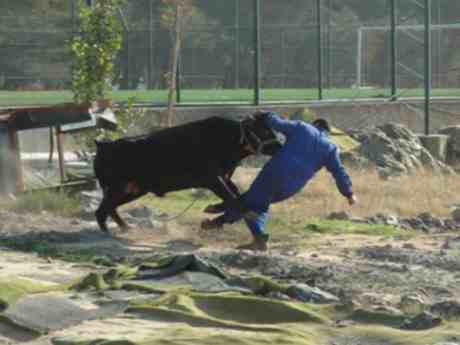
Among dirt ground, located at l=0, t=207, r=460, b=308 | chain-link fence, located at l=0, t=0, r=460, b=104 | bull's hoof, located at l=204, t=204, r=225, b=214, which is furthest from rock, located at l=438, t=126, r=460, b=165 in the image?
bull's hoof, located at l=204, t=204, r=225, b=214

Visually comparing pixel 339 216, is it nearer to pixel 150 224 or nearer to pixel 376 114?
pixel 150 224

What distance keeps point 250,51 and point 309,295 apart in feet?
90.8

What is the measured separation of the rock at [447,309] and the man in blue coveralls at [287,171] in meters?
4.14

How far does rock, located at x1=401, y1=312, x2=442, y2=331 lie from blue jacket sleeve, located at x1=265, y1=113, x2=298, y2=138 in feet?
16.1

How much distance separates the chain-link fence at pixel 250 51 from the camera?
33969 millimetres

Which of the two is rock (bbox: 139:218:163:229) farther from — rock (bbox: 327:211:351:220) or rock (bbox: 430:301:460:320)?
rock (bbox: 430:301:460:320)

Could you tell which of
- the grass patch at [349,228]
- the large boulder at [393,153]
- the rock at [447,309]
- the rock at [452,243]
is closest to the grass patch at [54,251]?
the grass patch at [349,228]

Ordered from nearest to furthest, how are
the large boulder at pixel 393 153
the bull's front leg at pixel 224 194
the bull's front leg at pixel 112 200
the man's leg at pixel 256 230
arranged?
the man's leg at pixel 256 230 → the bull's front leg at pixel 224 194 → the bull's front leg at pixel 112 200 → the large boulder at pixel 393 153

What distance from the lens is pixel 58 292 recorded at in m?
11.1

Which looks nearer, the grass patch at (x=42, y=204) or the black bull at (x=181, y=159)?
the black bull at (x=181, y=159)

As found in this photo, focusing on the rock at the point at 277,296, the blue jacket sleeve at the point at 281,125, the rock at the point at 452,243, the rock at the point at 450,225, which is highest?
the blue jacket sleeve at the point at 281,125

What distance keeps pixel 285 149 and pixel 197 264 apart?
279 cm

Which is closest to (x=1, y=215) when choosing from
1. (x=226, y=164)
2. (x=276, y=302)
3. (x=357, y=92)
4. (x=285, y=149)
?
(x=226, y=164)

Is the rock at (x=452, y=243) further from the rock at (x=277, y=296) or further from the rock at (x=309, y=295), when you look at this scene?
the rock at (x=277, y=296)
